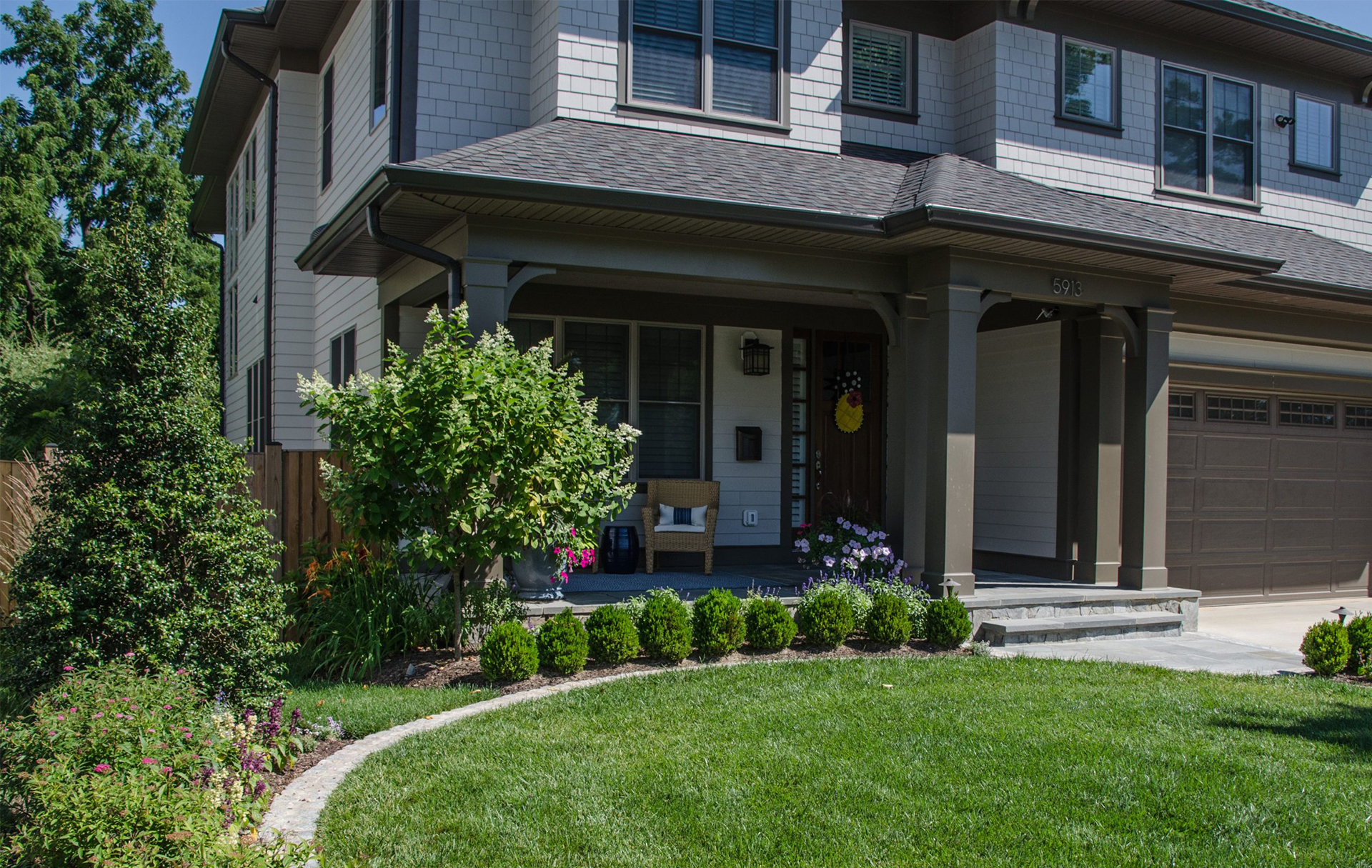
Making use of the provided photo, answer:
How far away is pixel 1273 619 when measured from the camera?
35.5ft

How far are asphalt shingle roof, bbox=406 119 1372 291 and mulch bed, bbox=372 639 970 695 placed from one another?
326cm

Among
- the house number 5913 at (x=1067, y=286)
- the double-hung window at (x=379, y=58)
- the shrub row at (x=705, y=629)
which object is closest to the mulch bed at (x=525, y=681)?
the shrub row at (x=705, y=629)

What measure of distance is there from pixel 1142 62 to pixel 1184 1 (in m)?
0.72

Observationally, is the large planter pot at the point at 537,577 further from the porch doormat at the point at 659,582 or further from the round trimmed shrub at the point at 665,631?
the round trimmed shrub at the point at 665,631

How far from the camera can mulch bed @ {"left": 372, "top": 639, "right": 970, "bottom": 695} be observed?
21.9 ft

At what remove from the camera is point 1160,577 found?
389 inches

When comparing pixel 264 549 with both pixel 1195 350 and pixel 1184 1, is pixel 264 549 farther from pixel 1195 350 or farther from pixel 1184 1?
pixel 1184 1

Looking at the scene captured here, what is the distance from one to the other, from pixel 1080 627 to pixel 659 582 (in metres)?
3.66

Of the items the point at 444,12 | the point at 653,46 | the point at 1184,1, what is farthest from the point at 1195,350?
the point at 444,12

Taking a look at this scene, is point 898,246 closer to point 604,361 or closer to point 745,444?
point 745,444

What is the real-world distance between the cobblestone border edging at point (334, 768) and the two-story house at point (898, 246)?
2.79 m

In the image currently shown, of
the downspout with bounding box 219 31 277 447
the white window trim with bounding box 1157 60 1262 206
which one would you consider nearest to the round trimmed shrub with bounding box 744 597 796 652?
the white window trim with bounding box 1157 60 1262 206

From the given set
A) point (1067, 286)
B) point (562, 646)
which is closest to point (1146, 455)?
point (1067, 286)

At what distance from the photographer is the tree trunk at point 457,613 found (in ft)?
23.3
